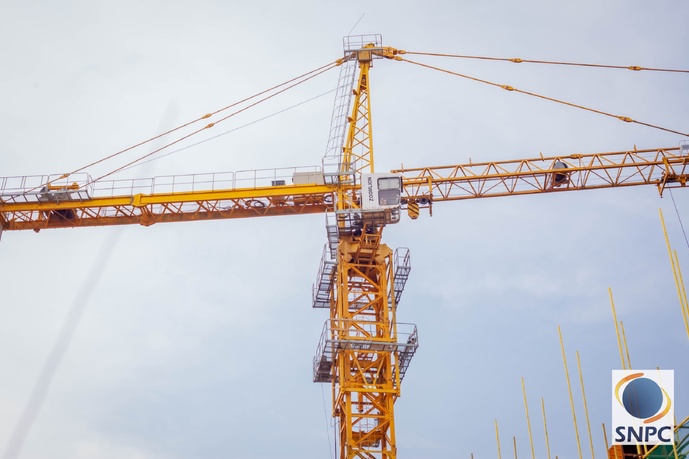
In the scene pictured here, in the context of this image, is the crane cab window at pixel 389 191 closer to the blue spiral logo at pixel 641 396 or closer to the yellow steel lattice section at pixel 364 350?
the yellow steel lattice section at pixel 364 350

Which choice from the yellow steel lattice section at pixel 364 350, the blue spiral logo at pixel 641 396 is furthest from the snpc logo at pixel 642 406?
the yellow steel lattice section at pixel 364 350

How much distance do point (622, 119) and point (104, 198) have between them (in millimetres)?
31440

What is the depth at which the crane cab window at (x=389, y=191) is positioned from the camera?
54.3 metres

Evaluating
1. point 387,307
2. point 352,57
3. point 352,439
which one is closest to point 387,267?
point 387,307

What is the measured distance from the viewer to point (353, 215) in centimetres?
5522

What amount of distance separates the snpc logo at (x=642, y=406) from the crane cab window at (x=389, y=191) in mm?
22581

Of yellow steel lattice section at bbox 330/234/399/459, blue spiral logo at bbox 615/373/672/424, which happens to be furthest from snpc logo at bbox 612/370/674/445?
yellow steel lattice section at bbox 330/234/399/459

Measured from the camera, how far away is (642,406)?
32.8 meters

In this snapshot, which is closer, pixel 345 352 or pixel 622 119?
pixel 345 352

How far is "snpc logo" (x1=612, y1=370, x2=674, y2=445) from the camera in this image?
31.7 meters

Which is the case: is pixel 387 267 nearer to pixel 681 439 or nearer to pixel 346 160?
pixel 346 160

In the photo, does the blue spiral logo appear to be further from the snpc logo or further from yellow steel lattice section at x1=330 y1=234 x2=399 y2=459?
yellow steel lattice section at x1=330 y1=234 x2=399 y2=459

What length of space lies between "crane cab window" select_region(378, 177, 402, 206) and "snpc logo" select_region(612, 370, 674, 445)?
22.6 m

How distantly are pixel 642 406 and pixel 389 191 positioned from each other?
24.1m
